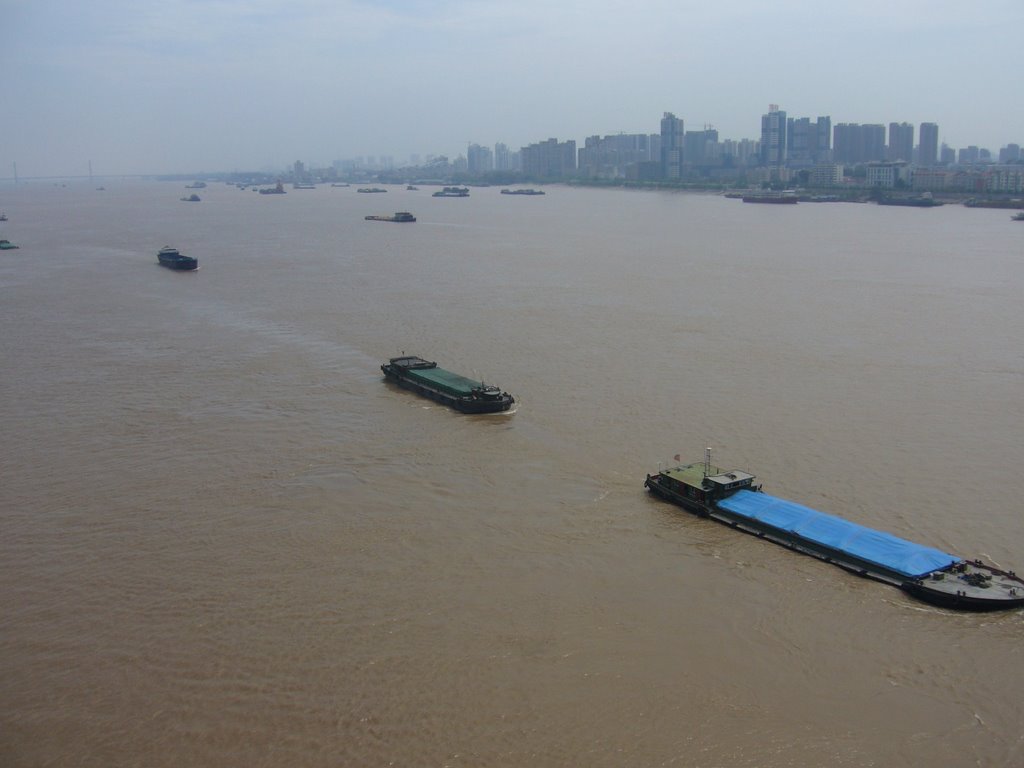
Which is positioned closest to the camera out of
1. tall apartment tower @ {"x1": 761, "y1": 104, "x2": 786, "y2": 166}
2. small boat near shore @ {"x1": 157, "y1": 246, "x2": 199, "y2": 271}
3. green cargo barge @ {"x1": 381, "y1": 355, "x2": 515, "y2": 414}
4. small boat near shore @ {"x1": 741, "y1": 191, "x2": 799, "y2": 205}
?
green cargo barge @ {"x1": 381, "y1": 355, "x2": 515, "y2": 414}

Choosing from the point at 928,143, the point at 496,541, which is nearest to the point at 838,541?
the point at 496,541

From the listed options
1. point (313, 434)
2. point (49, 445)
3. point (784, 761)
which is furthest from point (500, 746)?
point (49, 445)

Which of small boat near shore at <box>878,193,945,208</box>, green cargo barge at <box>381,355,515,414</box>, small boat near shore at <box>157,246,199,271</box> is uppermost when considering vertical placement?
small boat near shore at <box>878,193,945,208</box>

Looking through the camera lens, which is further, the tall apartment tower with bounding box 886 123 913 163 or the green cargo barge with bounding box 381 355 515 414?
the tall apartment tower with bounding box 886 123 913 163

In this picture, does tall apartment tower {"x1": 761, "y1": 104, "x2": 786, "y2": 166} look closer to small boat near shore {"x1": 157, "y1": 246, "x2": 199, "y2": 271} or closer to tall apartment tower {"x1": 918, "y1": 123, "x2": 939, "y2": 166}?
tall apartment tower {"x1": 918, "y1": 123, "x2": 939, "y2": 166}

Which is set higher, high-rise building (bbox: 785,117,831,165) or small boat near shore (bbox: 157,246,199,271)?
high-rise building (bbox: 785,117,831,165)

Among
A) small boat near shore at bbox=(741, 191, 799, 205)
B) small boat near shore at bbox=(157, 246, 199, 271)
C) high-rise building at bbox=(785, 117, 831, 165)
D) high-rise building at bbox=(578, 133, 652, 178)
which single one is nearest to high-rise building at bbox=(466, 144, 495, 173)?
high-rise building at bbox=(578, 133, 652, 178)

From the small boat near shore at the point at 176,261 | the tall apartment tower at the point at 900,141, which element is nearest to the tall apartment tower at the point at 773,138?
the tall apartment tower at the point at 900,141
